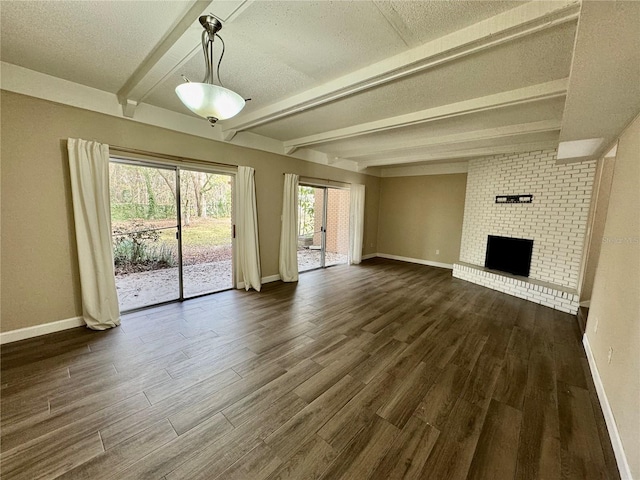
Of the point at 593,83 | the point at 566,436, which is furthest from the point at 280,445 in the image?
the point at 593,83

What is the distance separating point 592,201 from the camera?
389 cm

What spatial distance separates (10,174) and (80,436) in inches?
102

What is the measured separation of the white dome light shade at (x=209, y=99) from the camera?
1.61 meters

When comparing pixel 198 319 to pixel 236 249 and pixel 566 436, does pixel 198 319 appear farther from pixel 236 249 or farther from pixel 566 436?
pixel 566 436

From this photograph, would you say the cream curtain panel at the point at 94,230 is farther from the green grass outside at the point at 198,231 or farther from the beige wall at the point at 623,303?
the beige wall at the point at 623,303

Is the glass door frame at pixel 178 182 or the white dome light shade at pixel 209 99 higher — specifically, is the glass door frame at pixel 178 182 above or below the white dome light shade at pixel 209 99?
below

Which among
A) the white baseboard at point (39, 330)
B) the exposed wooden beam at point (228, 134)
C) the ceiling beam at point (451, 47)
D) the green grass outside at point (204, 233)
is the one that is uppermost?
→ the ceiling beam at point (451, 47)

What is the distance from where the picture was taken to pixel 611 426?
1674mm

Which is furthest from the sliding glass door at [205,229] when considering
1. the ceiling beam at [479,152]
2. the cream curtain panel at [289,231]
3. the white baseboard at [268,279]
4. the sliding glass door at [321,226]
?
the ceiling beam at [479,152]

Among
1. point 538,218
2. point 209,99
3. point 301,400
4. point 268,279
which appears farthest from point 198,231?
point 538,218

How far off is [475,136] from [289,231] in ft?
11.5

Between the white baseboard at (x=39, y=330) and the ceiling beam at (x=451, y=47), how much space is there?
3.61 meters

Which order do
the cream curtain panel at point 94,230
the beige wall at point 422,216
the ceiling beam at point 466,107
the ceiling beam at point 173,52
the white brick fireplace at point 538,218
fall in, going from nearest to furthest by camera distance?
the ceiling beam at point 173,52 < the ceiling beam at point 466,107 < the cream curtain panel at point 94,230 < the white brick fireplace at point 538,218 < the beige wall at point 422,216

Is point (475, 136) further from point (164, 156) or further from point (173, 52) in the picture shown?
point (164, 156)
